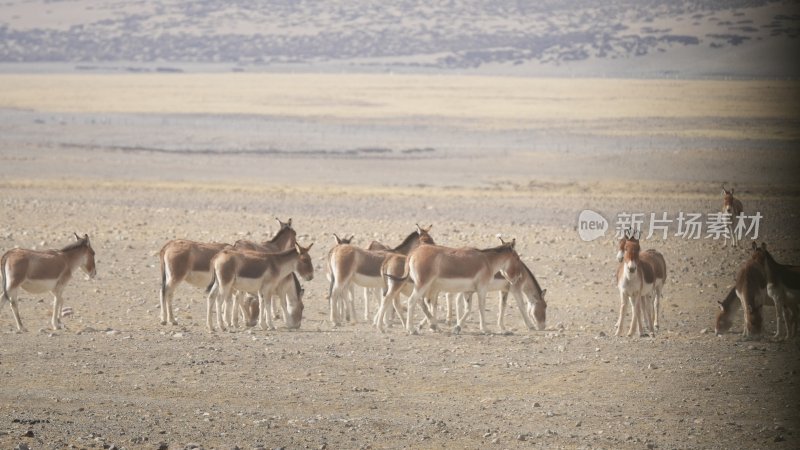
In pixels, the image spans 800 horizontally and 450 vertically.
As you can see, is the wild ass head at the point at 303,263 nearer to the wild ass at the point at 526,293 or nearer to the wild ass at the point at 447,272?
the wild ass at the point at 447,272

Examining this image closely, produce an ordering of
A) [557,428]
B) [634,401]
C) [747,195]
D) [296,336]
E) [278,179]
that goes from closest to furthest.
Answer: [557,428] < [634,401] < [296,336] < [747,195] < [278,179]

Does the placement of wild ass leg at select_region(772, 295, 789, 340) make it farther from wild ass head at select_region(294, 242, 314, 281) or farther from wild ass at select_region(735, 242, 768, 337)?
wild ass head at select_region(294, 242, 314, 281)

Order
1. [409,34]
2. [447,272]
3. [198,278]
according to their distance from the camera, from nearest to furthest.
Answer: [447,272] → [198,278] → [409,34]

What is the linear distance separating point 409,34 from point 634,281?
100556 mm

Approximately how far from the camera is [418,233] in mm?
19141

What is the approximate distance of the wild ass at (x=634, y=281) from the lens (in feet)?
54.2

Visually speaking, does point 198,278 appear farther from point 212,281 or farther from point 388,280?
point 388,280

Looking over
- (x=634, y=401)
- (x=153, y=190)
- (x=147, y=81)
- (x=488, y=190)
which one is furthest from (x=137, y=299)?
(x=147, y=81)

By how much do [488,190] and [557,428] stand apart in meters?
25.1

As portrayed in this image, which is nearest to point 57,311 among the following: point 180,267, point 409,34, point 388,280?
point 180,267

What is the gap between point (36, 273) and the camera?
16625 millimetres

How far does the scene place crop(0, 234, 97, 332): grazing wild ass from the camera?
53.8ft

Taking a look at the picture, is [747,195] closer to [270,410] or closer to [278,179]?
[278,179]

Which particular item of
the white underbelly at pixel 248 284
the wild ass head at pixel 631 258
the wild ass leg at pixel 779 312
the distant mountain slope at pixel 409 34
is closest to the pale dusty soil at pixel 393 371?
the wild ass leg at pixel 779 312
